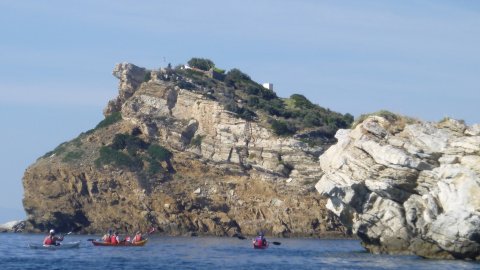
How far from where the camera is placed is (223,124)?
85188mm

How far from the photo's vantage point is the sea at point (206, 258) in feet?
148

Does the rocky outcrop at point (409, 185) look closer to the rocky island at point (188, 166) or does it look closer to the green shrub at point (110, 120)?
the rocky island at point (188, 166)

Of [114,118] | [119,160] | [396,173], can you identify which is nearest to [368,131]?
[396,173]

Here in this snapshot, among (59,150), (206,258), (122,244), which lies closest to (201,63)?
(59,150)

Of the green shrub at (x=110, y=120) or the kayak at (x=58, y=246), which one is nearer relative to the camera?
the kayak at (x=58, y=246)

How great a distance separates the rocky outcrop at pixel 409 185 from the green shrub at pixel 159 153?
32.7 metres

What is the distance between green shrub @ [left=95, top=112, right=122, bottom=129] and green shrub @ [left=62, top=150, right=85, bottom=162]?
4.45 metres

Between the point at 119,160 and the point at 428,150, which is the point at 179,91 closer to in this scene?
the point at 119,160

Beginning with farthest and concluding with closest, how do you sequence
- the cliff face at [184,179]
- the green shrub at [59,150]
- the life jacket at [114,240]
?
the green shrub at [59,150], the cliff face at [184,179], the life jacket at [114,240]

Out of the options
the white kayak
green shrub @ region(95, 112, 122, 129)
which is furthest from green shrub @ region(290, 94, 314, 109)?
the white kayak

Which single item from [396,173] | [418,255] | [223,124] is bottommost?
[418,255]

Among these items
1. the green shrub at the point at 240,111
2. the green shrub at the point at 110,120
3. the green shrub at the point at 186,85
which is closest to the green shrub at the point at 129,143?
the green shrub at the point at 110,120

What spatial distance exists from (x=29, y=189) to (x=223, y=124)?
56.9ft

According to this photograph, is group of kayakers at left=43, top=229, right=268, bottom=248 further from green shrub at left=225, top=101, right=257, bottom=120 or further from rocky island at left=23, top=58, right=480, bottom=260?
green shrub at left=225, top=101, right=257, bottom=120
